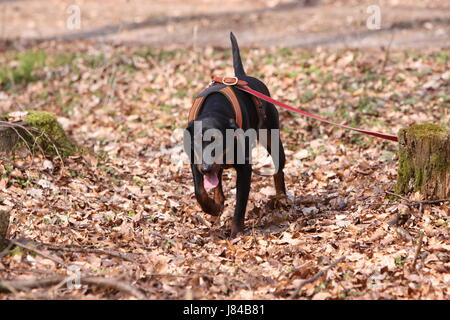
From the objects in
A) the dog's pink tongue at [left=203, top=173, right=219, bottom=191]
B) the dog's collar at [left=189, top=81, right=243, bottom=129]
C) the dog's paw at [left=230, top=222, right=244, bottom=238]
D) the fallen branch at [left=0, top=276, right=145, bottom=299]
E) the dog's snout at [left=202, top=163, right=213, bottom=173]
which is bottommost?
the dog's paw at [left=230, top=222, right=244, bottom=238]

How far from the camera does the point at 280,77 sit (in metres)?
8.82

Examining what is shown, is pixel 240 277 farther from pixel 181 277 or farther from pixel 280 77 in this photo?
pixel 280 77

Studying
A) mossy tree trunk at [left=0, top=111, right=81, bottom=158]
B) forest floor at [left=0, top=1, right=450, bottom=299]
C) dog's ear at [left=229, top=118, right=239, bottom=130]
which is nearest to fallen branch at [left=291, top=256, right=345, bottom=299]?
forest floor at [left=0, top=1, right=450, bottom=299]

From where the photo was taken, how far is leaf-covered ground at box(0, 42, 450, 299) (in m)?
3.76

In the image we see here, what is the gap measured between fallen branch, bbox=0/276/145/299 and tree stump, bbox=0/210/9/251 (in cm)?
48

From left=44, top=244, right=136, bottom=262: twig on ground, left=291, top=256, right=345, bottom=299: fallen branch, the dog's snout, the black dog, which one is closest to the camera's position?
left=291, top=256, right=345, bottom=299: fallen branch

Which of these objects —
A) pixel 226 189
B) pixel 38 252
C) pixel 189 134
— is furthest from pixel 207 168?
pixel 226 189

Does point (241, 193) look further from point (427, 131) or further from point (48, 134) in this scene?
point (48, 134)

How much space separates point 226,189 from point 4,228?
266cm

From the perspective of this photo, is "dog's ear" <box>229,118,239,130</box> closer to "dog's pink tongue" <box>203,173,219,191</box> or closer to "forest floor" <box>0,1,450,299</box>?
"dog's pink tongue" <box>203,173,219,191</box>

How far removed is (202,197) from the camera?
465cm

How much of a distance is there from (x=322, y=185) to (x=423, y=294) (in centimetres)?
249

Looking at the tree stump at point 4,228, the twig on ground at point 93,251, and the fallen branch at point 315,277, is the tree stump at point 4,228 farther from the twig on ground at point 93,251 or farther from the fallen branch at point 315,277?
Answer: the fallen branch at point 315,277
